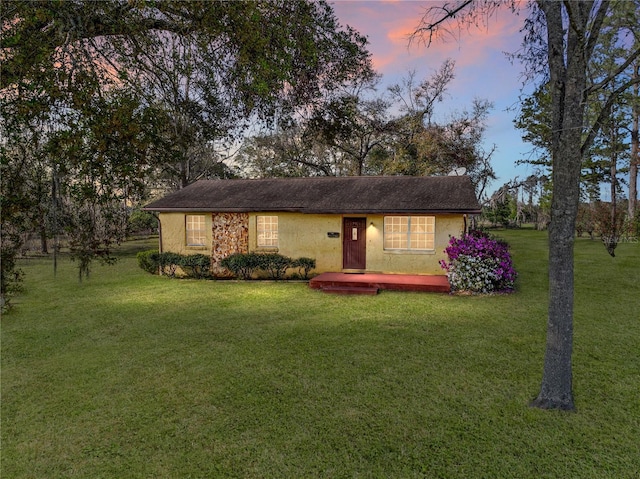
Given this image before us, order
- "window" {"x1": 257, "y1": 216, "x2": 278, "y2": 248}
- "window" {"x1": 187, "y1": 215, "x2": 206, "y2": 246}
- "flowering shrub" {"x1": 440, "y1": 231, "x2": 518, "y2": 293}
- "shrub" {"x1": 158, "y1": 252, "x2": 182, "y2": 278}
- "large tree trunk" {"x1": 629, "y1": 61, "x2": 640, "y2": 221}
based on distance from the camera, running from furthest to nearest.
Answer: "large tree trunk" {"x1": 629, "y1": 61, "x2": 640, "y2": 221}, "window" {"x1": 187, "y1": 215, "x2": 206, "y2": 246}, "shrub" {"x1": 158, "y1": 252, "x2": 182, "y2": 278}, "window" {"x1": 257, "y1": 216, "x2": 278, "y2": 248}, "flowering shrub" {"x1": 440, "y1": 231, "x2": 518, "y2": 293}

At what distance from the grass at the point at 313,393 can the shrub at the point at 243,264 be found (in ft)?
14.7

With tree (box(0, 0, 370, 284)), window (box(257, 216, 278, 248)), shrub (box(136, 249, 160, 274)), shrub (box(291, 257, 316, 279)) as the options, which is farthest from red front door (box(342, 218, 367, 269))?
tree (box(0, 0, 370, 284))

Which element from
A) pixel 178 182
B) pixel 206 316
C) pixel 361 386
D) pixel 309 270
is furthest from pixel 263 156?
pixel 361 386

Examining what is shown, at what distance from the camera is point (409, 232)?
567 inches

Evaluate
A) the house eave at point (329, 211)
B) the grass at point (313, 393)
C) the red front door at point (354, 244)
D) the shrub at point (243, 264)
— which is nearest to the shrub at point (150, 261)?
the house eave at point (329, 211)

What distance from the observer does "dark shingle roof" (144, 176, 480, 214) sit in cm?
1395

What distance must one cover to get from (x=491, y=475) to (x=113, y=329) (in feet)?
27.7

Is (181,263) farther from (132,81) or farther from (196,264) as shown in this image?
(132,81)

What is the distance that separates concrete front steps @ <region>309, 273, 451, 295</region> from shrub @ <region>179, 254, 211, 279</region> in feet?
16.6

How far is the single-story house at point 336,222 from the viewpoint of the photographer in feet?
46.3

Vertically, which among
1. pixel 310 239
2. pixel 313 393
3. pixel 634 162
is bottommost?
pixel 313 393

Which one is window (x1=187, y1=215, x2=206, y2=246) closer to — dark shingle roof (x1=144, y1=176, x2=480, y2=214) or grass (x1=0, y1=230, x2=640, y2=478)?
dark shingle roof (x1=144, y1=176, x2=480, y2=214)

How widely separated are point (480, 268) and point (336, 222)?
5.80m

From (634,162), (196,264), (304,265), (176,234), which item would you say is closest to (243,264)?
(196,264)
